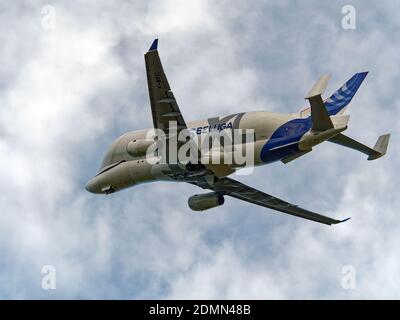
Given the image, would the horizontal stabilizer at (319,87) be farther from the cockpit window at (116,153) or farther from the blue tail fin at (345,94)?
the cockpit window at (116,153)

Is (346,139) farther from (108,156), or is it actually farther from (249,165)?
(108,156)

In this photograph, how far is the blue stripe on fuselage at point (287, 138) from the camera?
49031 mm

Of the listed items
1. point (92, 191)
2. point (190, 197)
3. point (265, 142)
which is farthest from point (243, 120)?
point (92, 191)

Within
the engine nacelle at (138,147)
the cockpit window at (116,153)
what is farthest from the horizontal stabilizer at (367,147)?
the cockpit window at (116,153)

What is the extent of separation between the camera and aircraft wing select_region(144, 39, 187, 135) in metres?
45.4

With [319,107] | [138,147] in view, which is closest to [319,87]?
[319,107]

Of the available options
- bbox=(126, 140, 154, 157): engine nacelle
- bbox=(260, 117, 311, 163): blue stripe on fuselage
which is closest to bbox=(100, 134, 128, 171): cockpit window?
bbox=(126, 140, 154, 157): engine nacelle

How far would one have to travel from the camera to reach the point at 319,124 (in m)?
47.0

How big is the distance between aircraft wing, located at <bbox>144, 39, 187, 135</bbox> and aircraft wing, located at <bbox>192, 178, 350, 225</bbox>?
8.55 m

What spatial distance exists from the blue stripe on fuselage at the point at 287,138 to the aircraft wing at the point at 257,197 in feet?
21.6

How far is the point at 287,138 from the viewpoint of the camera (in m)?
49.2

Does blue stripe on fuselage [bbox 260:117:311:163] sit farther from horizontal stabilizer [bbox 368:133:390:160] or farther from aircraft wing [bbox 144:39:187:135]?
aircraft wing [bbox 144:39:187:135]

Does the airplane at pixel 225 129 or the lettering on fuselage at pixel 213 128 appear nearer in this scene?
the airplane at pixel 225 129

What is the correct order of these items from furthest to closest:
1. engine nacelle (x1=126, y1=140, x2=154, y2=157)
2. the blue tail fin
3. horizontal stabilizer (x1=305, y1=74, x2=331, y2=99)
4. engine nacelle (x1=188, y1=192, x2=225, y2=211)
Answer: engine nacelle (x1=188, y1=192, x2=225, y2=211)
engine nacelle (x1=126, y1=140, x2=154, y2=157)
the blue tail fin
horizontal stabilizer (x1=305, y1=74, x2=331, y2=99)
